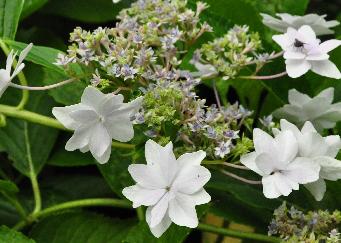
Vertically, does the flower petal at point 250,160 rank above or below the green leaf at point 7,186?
above

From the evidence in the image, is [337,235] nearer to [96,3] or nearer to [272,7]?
[272,7]

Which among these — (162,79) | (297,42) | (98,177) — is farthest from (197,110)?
(98,177)

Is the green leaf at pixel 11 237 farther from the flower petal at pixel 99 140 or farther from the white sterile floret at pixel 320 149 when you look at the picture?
the white sterile floret at pixel 320 149

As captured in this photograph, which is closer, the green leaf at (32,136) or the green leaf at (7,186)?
the green leaf at (7,186)

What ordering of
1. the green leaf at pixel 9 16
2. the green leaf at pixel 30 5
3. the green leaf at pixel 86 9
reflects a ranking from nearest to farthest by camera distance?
the green leaf at pixel 9 16, the green leaf at pixel 30 5, the green leaf at pixel 86 9

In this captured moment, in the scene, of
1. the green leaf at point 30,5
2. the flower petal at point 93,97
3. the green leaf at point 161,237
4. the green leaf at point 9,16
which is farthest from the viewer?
the green leaf at point 30,5

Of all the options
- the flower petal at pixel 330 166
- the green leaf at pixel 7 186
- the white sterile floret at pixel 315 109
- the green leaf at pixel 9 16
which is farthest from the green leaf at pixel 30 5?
the flower petal at pixel 330 166
